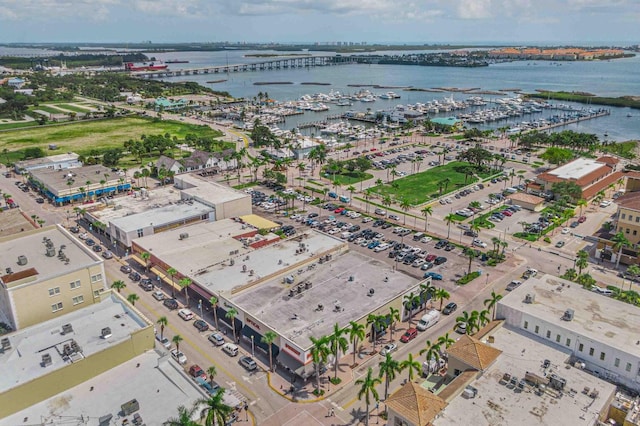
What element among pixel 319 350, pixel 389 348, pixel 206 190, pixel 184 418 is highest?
pixel 184 418

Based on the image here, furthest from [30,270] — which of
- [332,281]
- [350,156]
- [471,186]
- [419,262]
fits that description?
[350,156]

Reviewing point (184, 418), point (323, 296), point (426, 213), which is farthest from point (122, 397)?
point (426, 213)

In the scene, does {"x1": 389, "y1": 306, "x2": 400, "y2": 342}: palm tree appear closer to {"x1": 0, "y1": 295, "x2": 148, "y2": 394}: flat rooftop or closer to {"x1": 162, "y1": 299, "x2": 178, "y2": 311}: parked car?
{"x1": 0, "y1": 295, "x2": 148, "y2": 394}: flat rooftop

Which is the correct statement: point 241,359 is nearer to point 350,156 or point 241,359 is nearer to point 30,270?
point 30,270

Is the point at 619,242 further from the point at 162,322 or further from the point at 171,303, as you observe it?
the point at 171,303

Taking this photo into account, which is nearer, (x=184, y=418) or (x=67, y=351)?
(x=184, y=418)

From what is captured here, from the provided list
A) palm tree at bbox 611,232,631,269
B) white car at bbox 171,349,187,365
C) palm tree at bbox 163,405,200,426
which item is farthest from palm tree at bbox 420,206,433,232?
palm tree at bbox 163,405,200,426

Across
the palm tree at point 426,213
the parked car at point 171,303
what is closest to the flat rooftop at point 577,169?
the palm tree at point 426,213
